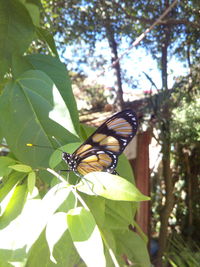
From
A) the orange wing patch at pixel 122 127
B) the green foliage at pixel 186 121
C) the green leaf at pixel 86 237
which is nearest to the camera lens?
the green leaf at pixel 86 237

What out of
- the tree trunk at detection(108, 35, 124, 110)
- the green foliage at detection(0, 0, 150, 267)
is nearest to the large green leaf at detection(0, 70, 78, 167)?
the green foliage at detection(0, 0, 150, 267)

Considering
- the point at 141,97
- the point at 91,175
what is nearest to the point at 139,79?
the point at 141,97

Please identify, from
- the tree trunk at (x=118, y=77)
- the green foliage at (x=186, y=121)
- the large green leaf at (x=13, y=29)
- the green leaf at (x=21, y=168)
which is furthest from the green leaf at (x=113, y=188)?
the tree trunk at (x=118, y=77)

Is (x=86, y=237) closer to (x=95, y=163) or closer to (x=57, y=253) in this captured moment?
(x=57, y=253)

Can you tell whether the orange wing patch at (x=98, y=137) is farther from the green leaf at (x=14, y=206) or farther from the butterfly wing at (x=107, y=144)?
the green leaf at (x=14, y=206)

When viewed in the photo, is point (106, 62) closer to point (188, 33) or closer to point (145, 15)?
point (145, 15)

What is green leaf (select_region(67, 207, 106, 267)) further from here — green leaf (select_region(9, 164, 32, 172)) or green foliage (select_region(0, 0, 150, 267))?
green leaf (select_region(9, 164, 32, 172))
